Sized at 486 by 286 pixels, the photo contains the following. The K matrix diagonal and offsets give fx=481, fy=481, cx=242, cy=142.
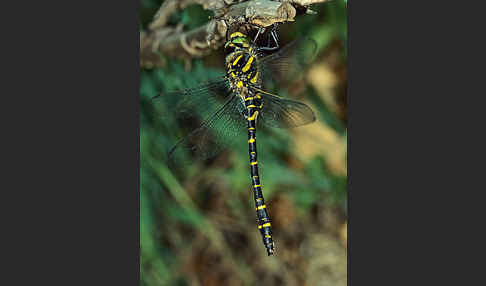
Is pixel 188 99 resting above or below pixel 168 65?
below

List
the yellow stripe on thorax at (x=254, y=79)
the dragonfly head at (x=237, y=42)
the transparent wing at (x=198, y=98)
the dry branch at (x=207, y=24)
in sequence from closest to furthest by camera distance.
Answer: the dry branch at (x=207, y=24) < the dragonfly head at (x=237, y=42) < the yellow stripe on thorax at (x=254, y=79) < the transparent wing at (x=198, y=98)

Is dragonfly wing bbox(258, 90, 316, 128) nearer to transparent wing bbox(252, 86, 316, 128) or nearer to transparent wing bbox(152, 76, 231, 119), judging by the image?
transparent wing bbox(252, 86, 316, 128)

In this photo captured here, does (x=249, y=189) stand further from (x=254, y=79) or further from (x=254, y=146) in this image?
(x=254, y=79)

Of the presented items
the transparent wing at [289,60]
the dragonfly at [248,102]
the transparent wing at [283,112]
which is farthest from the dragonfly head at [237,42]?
the transparent wing at [283,112]

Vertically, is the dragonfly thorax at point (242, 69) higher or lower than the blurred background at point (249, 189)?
higher

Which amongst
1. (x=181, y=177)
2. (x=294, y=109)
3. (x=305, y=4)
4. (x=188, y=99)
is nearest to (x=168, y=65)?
(x=188, y=99)

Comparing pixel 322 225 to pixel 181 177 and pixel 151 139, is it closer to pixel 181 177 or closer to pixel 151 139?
pixel 181 177

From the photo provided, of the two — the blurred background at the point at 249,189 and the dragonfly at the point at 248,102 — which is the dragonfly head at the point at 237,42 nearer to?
the dragonfly at the point at 248,102
